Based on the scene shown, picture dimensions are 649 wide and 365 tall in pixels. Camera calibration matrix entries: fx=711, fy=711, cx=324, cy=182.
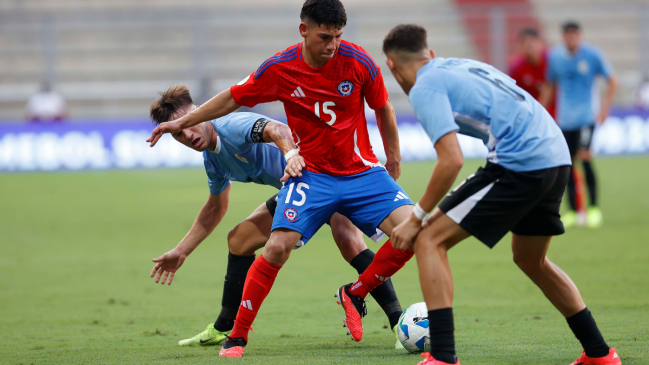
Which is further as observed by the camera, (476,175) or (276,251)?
(276,251)

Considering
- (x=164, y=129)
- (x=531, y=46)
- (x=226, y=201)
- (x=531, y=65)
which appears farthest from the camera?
(x=531, y=65)

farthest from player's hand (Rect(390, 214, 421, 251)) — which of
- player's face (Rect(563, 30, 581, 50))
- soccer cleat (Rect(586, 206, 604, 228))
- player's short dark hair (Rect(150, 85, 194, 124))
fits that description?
player's face (Rect(563, 30, 581, 50))

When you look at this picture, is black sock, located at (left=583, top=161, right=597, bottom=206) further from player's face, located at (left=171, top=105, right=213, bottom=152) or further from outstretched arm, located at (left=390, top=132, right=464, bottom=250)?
outstretched arm, located at (left=390, top=132, right=464, bottom=250)

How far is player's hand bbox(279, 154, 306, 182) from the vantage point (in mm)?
4383

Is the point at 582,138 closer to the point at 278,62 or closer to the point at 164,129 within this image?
the point at 278,62

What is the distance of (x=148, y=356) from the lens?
4.42 m

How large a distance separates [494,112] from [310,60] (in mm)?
1357

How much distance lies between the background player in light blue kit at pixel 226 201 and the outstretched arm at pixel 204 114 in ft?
0.75

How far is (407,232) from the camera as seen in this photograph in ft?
12.0

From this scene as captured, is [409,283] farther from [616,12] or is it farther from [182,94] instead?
[616,12]

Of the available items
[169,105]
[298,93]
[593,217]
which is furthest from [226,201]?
[593,217]

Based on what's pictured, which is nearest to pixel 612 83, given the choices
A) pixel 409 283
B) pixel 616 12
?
pixel 409 283

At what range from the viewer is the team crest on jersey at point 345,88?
178 inches

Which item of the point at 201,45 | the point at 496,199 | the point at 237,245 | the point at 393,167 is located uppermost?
the point at 201,45
